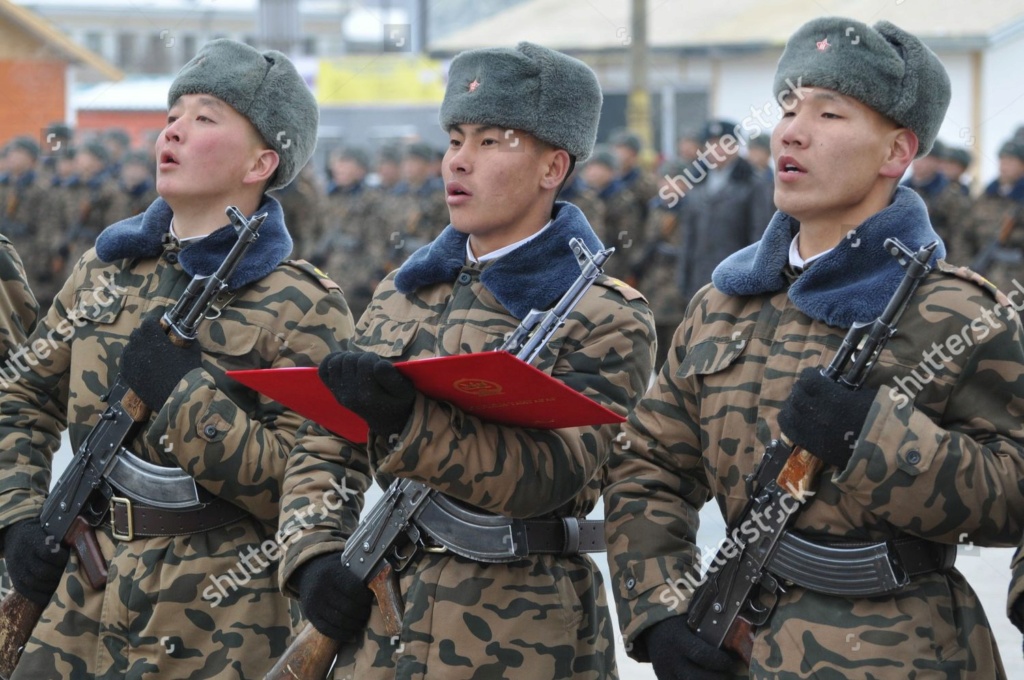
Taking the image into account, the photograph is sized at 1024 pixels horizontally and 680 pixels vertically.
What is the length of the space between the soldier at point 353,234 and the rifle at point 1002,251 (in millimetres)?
6775

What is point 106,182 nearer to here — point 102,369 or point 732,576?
point 102,369

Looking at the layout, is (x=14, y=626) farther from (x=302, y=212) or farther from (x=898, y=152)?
(x=302, y=212)

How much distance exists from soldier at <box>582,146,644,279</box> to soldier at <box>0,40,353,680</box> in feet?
35.5

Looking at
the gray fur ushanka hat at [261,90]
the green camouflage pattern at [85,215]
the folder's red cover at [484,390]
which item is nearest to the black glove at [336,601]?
the folder's red cover at [484,390]

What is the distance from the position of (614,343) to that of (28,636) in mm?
1691

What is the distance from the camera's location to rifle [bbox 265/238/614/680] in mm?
3178

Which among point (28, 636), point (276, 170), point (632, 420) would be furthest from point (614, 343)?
point (28, 636)

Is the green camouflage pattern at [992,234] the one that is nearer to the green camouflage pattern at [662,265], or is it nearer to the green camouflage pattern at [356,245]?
the green camouflage pattern at [662,265]

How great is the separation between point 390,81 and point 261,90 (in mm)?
30586

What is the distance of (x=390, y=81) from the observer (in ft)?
111

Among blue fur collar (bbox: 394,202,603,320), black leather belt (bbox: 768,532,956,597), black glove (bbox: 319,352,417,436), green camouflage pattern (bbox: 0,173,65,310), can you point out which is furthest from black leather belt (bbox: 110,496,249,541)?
green camouflage pattern (bbox: 0,173,65,310)

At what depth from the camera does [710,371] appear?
312 centimetres

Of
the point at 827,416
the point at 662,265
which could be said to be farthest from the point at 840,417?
the point at 662,265

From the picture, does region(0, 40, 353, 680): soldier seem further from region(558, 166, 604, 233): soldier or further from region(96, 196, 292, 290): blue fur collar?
region(558, 166, 604, 233): soldier
